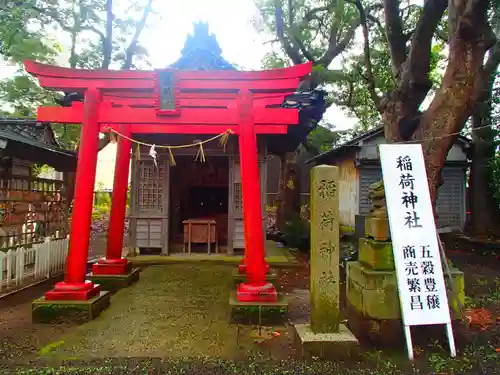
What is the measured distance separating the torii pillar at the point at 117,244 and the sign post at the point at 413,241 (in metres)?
5.29

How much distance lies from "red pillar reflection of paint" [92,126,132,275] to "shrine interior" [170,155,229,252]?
15.4 ft

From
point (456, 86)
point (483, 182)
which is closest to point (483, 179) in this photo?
point (483, 182)

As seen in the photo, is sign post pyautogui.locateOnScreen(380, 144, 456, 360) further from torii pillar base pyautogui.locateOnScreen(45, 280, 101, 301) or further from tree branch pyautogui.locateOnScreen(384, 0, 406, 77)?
tree branch pyautogui.locateOnScreen(384, 0, 406, 77)

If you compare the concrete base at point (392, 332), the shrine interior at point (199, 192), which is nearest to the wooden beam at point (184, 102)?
the concrete base at point (392, 332)

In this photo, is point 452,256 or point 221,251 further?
point 452,256

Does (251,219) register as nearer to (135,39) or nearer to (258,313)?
(258,313)

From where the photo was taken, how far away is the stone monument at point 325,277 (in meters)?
4.43

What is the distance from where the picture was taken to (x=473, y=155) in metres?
15.8

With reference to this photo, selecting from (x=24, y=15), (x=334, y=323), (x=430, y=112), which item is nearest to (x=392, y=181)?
(x=334, y=323)

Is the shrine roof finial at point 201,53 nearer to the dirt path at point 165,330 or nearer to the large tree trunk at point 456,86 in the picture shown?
the large tree trunk at point 456,86

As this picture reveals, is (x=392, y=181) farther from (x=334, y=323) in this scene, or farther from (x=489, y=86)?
(x=489, y=86)

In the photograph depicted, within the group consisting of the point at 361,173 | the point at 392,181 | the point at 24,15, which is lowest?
the point at 392,181

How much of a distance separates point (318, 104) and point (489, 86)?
388 inches

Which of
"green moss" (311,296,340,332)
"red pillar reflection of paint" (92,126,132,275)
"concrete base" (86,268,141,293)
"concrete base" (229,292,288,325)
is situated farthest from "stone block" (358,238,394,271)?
"red pillar reflection of paint" (92,126,132,275)
